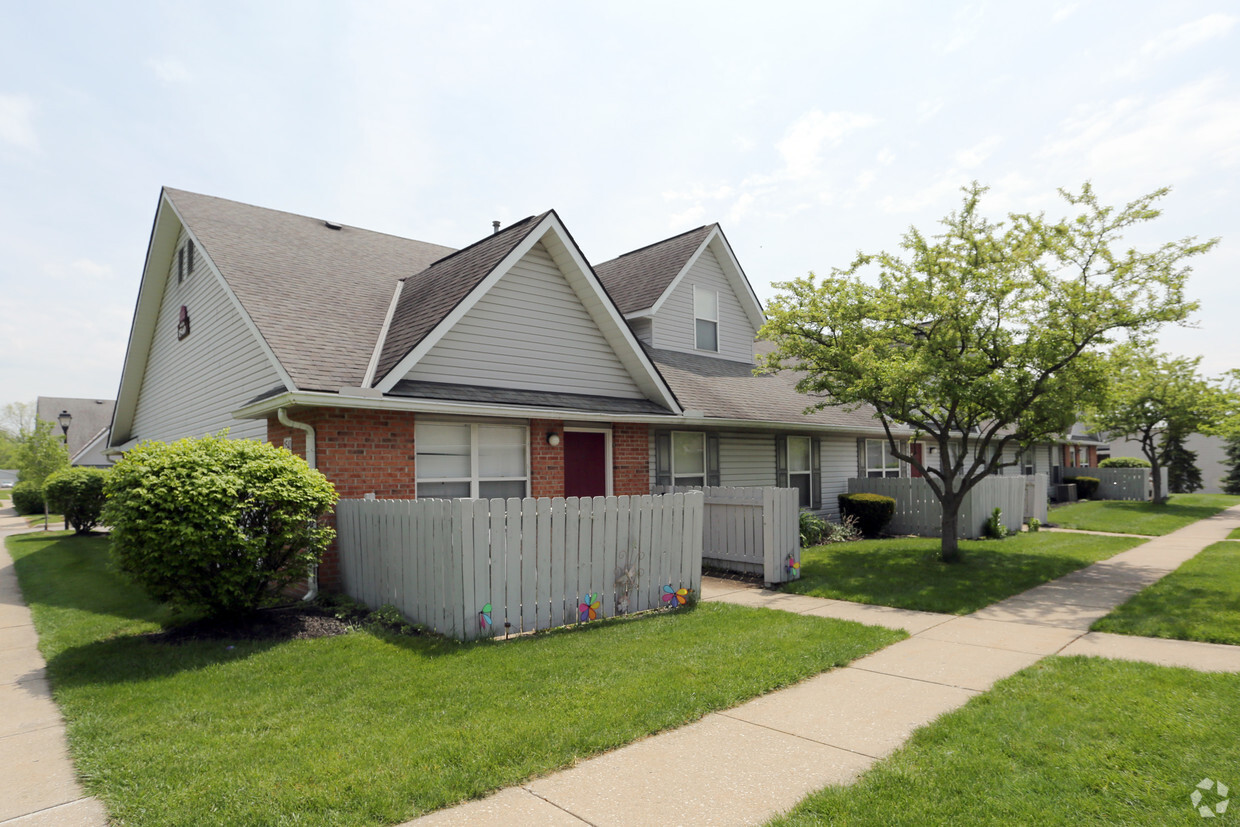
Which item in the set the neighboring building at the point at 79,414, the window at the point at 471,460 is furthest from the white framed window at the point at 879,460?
the neighboring building at the point at 79,414

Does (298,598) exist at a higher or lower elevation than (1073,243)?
lower

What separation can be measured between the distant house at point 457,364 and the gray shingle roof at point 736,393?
7 cm

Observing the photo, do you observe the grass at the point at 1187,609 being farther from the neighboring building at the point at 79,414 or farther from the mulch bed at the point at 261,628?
the neighboring building at the point at 79,414

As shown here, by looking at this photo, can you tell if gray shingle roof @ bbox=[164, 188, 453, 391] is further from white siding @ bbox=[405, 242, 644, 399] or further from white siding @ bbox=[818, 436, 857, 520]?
white siding @ bbox=[818, 436, 857, 520]

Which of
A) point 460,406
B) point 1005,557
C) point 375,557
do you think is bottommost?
point 1005,557

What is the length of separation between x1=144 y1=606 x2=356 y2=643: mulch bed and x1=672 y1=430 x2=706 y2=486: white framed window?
311 inches

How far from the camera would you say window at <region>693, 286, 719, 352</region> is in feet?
57.8

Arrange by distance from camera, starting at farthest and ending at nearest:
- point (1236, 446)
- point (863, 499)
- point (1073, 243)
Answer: point (1236, 446), point (863, 499), point (1073, 243)

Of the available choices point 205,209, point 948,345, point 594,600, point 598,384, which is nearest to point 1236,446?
point 948,345

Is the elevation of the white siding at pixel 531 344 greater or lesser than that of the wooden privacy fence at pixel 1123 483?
greater

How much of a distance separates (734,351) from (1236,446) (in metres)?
39.5

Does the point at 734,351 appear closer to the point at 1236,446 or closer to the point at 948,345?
the point at 948,345

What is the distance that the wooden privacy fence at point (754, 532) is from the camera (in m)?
10.6

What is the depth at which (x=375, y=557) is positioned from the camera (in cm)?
848
